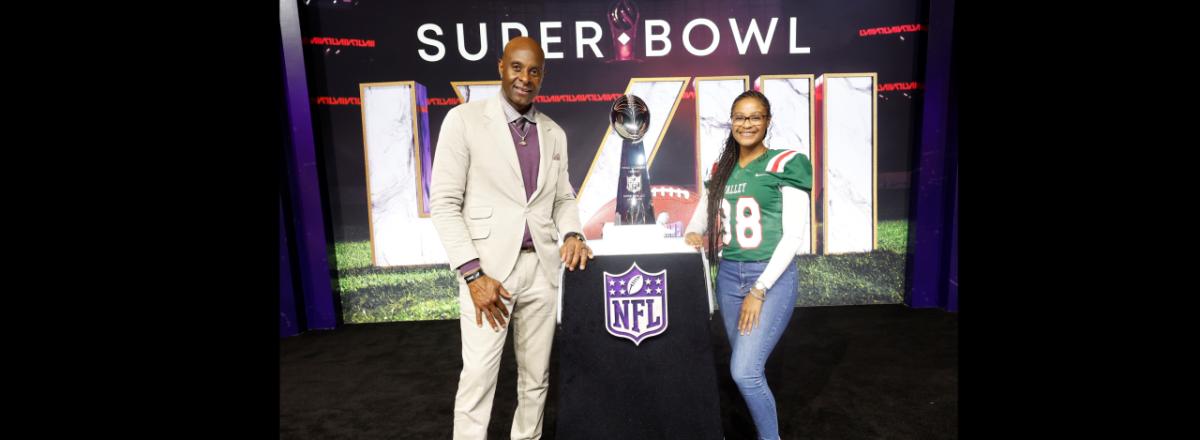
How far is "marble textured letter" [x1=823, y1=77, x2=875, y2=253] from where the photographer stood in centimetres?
421

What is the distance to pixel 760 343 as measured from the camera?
5.47 ft

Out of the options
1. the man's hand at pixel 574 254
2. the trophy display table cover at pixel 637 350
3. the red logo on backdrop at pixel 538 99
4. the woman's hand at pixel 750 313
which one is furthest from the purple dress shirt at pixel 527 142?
the red logo on backdrop at pixel 538 99

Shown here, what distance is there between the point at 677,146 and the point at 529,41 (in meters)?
2.67

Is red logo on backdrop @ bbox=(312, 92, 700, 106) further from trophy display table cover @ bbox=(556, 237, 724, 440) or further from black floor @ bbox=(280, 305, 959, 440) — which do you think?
trophy display table cover @ bbox=(556, 237, 724, 440)

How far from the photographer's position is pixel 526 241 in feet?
5.70

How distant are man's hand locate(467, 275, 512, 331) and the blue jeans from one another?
2.53 feet

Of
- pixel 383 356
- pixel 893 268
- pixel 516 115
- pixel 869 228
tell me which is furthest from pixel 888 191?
pixel 383 356

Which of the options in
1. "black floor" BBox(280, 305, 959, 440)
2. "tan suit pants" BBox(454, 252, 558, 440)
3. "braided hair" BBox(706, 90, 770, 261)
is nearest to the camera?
"tan suit pants" BBox(454, 252, 558, 440)

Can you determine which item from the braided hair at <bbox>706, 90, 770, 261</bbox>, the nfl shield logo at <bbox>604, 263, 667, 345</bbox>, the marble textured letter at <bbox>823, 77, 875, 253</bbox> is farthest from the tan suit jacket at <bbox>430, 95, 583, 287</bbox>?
the marble textured letter at <bbox>823, 77, 875, 253</bbox>

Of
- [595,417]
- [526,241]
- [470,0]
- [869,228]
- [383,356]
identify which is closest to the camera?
[595,417]

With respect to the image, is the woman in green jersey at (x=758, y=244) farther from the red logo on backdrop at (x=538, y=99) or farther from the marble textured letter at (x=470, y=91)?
the marble textured letter at (x=470, y=91)

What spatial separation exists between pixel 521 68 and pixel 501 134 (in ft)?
0.74

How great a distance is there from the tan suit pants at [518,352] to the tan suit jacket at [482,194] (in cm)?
9

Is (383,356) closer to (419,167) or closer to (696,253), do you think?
(419,167)
